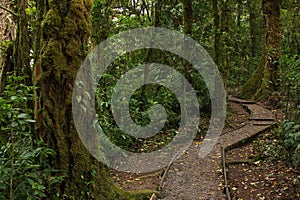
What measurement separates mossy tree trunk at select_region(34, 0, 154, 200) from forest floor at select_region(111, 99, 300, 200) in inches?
89.4

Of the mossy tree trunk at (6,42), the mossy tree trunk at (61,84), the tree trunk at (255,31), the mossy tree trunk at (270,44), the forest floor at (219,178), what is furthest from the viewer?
the tree trunk at (255,31)

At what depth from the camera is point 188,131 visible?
9.10 metres

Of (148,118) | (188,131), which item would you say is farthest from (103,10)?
(188,131)

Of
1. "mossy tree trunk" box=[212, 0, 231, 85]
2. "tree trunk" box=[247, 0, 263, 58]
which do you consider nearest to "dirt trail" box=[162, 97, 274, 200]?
"mossy tree trunk" box=[212, 0, 231, 85]

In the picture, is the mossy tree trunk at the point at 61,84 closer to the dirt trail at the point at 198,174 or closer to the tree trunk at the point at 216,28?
the dirt trail at the point at 198,174

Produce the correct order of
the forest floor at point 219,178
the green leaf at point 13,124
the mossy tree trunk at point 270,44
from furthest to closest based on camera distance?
1. the mossy tree trunk at point 270,44
2. the forest floor at point 219,178
3. the green leaf at point 13,124

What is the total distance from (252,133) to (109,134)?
4.36m

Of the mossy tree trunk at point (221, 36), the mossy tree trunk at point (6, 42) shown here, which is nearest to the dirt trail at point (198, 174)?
the mossy tree trunk at point (221, 36)

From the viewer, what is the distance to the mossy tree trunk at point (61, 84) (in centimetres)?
341

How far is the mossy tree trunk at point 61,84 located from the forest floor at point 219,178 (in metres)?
2.27

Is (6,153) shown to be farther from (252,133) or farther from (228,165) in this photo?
(252,133)

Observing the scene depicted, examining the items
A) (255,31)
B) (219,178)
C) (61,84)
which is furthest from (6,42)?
(255,31)

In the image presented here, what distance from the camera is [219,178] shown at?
6.04 meters

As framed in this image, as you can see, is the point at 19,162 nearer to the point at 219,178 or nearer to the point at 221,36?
the point at 219,178
